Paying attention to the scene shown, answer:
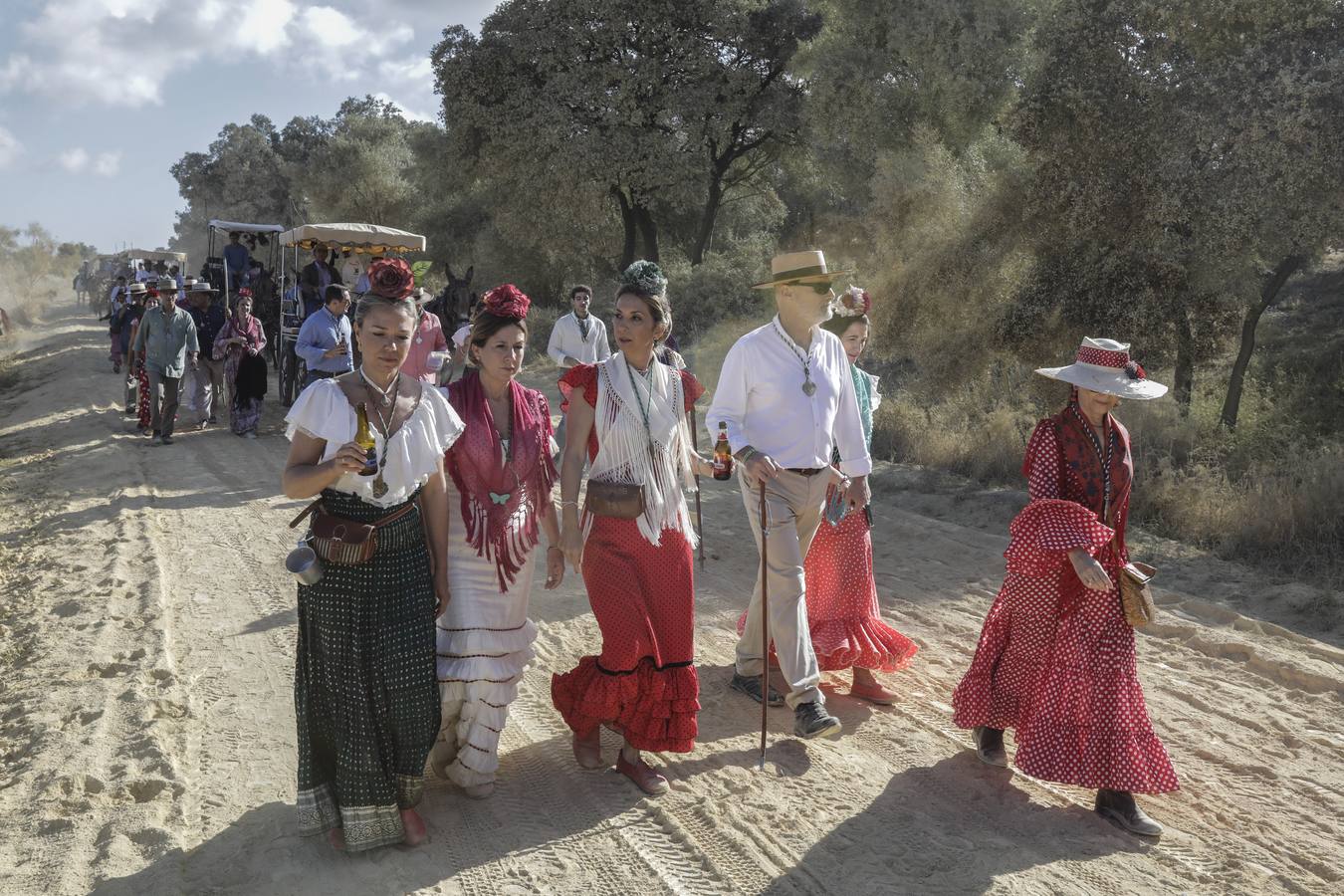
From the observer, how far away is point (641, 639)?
175 inches

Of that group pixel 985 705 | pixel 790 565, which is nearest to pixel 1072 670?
pixel 985 705

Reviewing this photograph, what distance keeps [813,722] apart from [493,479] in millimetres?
1815

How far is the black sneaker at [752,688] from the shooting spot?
17.8 feet

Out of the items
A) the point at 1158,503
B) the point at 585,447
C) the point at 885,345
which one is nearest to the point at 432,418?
the point at 585,447

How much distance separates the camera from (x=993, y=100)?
1894cm

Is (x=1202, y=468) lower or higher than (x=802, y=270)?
lower

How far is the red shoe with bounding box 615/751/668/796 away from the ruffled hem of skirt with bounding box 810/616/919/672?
49.9 inches

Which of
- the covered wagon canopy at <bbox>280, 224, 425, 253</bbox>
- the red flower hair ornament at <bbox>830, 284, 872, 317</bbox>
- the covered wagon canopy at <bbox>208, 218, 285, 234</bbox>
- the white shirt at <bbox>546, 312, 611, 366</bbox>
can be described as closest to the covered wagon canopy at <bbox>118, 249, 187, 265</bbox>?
the covered wagon canopy at <bbox>208, 218, 285, 234</bbox>

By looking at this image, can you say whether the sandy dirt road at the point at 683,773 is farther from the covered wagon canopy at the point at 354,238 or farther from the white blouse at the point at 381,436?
the covered wagon canopy at the point at 354,238

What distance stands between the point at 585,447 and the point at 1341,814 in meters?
3.45

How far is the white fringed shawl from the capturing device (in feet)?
14.9

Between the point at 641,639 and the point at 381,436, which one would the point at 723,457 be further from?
the point at 381,436

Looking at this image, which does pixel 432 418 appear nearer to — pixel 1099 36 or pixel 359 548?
pixel 359 548

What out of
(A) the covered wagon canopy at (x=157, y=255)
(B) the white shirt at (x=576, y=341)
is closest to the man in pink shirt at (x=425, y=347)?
(B) the white shirt at (x=576, y=341)
